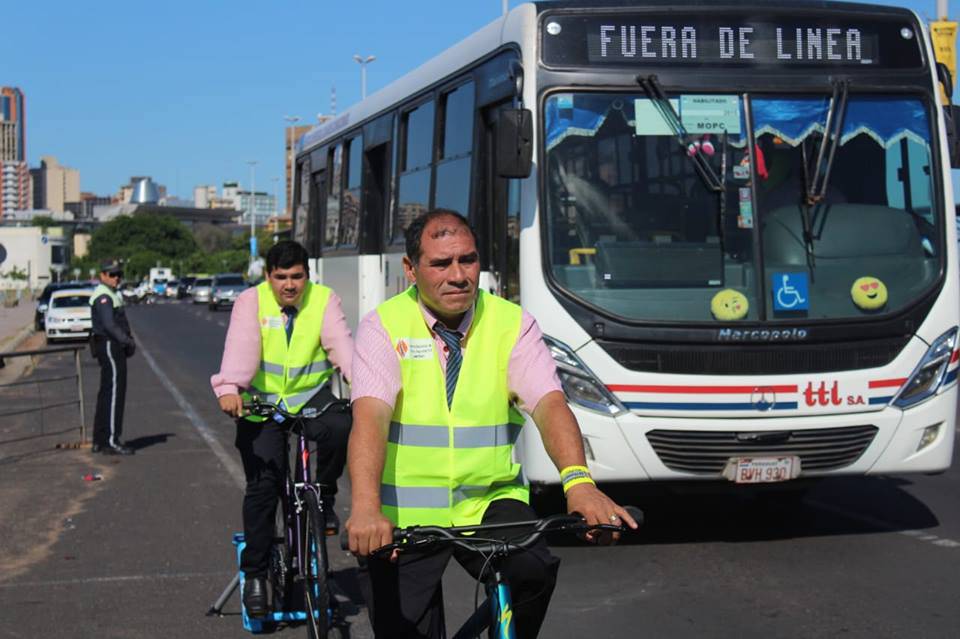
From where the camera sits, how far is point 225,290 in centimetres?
6156

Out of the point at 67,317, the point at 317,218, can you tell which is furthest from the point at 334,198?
the point at 67,317

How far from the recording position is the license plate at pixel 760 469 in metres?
8.41

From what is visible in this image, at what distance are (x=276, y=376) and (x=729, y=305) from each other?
303 cm

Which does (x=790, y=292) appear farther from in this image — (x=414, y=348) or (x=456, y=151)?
(x=414, y=348)

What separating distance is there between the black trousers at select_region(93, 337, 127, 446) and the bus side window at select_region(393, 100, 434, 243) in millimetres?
3006

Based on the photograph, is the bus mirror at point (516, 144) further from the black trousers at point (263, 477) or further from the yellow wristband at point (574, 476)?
the yellow wristband at point (574, 476)

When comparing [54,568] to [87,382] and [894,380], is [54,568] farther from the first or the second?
[87,382]

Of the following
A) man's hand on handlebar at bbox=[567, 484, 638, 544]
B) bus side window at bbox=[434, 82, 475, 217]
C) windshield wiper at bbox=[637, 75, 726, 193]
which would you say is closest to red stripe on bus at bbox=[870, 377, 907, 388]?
windshield wiper at bbox=[637, 75, 726, 193]

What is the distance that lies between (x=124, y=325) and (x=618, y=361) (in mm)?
6927

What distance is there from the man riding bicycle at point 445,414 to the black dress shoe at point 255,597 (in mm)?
2535

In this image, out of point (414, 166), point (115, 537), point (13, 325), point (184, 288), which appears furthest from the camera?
point (184, 288)

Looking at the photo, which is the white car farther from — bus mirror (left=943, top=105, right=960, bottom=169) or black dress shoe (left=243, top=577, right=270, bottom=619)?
black dress shoe (left=243, top=577, right=270, bottom=619)

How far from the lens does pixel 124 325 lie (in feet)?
45.9

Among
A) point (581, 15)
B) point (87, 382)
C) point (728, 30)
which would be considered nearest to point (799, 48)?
point (728, 30)
